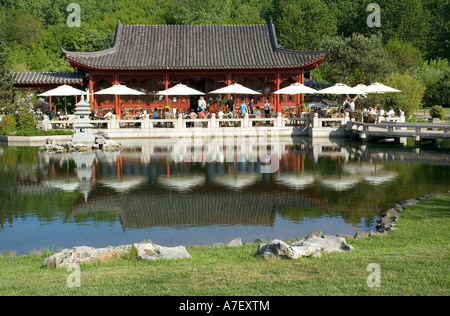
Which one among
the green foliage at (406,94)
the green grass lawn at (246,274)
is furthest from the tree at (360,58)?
the green grass lawn at (246,274)

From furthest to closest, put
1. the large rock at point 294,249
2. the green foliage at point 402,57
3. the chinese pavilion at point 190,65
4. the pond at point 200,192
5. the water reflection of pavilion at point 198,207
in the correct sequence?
the green foliage at point 402,57 < the chinese pavilion at point 190,65 < the water reflection of pavilion at point 198,207 < the pond at point 200,192 < the large rock at point 294,249

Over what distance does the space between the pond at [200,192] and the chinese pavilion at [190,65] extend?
11237mm

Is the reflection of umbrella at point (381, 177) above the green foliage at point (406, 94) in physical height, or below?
below

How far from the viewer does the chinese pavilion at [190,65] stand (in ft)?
115

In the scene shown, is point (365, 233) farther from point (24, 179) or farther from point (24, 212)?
point (24, 179)

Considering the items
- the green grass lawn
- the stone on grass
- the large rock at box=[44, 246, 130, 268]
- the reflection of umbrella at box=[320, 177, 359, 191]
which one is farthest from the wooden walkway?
the large rock at box=[44, 246, 130, 268]

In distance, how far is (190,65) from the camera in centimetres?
3541

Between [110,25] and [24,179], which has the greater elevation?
[110,25]

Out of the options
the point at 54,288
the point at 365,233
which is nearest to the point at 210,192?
the point at 365,233

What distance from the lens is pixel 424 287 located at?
20.7 ft

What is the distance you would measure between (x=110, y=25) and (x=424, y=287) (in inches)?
2743

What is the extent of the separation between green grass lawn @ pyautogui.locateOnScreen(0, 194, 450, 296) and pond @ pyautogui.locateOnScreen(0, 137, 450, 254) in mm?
2413

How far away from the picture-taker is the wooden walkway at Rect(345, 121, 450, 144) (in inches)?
994

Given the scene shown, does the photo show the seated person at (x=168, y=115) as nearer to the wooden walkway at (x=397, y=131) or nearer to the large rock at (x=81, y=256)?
the wooden walkway at (x=397, y=131)
